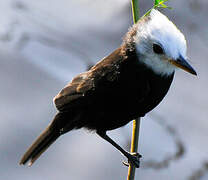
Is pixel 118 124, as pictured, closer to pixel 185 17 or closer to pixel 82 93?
pixel 82 93

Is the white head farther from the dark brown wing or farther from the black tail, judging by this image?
the black tail

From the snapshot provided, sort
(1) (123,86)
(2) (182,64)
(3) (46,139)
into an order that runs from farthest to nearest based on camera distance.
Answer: (3) (46,139) → (1) (123,86) → (2) (182,64)

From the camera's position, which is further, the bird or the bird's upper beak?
the bird

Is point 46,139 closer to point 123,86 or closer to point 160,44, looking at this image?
point 123,86

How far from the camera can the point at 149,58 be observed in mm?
2539

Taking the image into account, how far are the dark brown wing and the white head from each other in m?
0.13

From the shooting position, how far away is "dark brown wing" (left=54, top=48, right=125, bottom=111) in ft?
8.46

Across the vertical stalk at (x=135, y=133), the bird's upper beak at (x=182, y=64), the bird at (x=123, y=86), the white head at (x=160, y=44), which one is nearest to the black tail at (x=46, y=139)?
the bird at (x=123, y=86)

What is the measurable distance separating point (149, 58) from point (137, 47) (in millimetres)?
88

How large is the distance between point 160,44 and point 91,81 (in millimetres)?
393

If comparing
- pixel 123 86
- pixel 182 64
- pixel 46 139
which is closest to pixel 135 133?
pixel 123 86

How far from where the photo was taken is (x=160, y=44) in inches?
96.7

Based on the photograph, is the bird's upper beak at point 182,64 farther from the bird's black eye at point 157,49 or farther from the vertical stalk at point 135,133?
the vertical stalk at point 135,133

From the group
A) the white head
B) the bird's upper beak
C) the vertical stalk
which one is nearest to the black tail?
the vertical stalk
